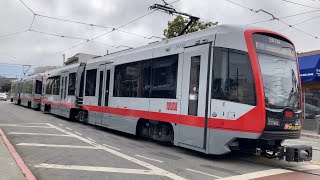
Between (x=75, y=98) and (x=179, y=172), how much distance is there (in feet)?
44.2

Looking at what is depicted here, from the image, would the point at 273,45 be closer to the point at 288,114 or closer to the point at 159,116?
the point at 288,114

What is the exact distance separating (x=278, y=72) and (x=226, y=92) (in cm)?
155

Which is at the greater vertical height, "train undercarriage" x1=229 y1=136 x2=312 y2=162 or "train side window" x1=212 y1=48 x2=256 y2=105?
"train side window" x1=212 y1=48 x2=256 y2=105

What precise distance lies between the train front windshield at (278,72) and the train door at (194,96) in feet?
4.77

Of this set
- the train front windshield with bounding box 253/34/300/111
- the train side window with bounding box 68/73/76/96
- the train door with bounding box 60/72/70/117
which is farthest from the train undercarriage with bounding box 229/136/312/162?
the train door with bounding box 60/72/70/117

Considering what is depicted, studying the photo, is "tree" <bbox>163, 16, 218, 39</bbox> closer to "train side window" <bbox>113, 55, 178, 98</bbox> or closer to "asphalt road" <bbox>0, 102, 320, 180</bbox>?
"train side window" <bbox>113, 55, 178, 98</bbox>

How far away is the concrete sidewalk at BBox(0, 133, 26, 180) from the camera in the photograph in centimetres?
771

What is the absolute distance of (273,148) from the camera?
33.9 ft

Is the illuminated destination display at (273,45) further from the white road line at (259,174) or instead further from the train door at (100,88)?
the train door at (100,88)

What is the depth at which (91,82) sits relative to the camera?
18906mm

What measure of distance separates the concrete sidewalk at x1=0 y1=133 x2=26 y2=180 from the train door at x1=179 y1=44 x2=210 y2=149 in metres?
4.55

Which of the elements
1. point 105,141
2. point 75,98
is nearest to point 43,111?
point 75,98

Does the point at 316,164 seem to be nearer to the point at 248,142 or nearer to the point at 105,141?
the point at 248,142

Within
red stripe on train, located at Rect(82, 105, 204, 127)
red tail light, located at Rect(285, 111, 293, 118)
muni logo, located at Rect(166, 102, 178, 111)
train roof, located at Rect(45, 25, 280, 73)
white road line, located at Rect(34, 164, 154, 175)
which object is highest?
train roof, located at Rect(45, 25, 280, 73)
